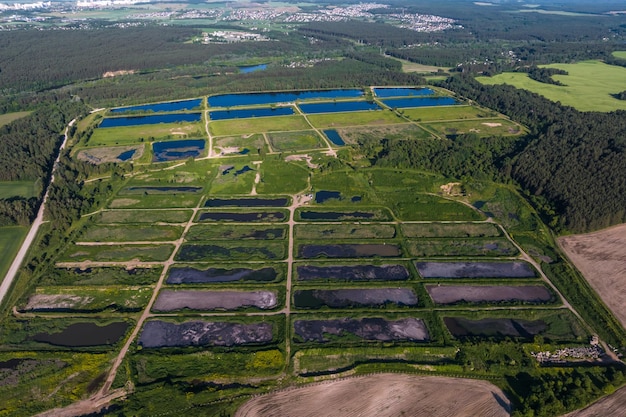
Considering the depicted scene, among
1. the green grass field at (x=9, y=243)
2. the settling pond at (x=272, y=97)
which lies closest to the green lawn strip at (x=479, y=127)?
the settling pond at (x=272, y=97)

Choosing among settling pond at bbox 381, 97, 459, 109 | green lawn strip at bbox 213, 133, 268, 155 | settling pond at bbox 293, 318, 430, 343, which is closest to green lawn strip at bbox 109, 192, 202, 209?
green lawn strip at bbox 213, 133, 268, 155

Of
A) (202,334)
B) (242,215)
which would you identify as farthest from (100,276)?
(242,215)

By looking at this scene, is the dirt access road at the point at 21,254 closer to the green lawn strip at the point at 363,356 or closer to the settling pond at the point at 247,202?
the settling pond at the point at 247,202

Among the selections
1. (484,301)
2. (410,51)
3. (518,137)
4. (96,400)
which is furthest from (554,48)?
(96,400)

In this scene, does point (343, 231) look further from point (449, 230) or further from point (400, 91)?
point (400, 91)

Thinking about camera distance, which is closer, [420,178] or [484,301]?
[484,301]

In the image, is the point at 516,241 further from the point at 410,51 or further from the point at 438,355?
the point at 410,51
